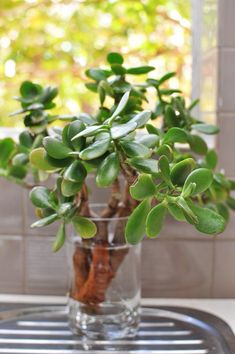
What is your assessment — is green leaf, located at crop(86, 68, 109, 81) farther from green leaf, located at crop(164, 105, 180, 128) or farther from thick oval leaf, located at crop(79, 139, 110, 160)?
thick oval leaf, located at crop(79, 139, 110, 160)

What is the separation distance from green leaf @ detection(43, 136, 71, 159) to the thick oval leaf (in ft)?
0.15

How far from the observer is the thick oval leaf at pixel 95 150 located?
585 mm

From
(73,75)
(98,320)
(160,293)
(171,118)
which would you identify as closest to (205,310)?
(160,293)

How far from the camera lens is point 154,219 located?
579 millimetres

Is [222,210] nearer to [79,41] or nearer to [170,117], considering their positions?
[170,117]

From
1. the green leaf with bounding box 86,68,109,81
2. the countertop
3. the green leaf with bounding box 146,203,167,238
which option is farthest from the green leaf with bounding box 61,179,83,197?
the countertop

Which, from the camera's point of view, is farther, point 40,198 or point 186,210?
point 40,198

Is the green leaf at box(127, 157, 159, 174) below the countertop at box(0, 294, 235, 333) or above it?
above

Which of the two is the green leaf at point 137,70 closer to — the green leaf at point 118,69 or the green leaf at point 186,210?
the green leaf at point 118,69

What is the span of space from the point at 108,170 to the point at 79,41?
0.63 m

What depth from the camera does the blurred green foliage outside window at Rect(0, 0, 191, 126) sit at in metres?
1.13

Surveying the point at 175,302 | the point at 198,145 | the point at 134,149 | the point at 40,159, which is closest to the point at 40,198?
the point at 40,159

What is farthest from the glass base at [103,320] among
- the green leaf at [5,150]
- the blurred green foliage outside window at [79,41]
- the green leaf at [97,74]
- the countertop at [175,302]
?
the blurred green foliage outside window at [79,41]

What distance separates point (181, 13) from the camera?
1.11 m
